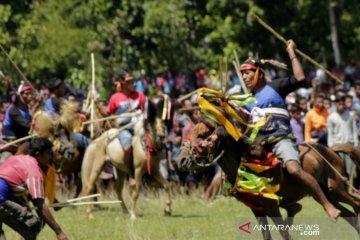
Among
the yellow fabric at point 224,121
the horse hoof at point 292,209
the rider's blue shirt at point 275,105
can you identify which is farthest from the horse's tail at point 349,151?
the yellow fabric at point 224,121

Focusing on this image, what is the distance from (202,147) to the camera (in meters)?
11.5

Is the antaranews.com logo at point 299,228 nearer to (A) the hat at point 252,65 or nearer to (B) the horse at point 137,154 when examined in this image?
(A) the hat at point 252,65

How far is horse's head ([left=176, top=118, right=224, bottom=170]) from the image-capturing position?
11484 millimetres

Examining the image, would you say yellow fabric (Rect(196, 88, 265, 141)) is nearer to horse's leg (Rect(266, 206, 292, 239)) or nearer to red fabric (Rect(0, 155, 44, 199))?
horse's leg (Rect(266, 206, 292, 239))

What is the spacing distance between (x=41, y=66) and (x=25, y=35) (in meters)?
0.95

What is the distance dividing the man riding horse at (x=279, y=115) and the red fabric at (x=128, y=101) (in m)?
6.67

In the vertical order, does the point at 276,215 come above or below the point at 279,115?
below

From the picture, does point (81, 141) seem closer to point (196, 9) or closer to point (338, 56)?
point (196, 9)

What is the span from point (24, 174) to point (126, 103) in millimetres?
7730

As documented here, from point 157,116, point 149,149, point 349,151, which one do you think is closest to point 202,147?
point 349,151

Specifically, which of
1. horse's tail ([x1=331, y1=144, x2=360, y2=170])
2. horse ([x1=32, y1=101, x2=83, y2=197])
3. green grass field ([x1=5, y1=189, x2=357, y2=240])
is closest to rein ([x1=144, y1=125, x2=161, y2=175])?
green grass field ([x1=5, y1=189, x2=357, y2=240])

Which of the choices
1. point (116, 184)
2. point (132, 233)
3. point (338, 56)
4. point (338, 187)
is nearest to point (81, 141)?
point (116, 184)

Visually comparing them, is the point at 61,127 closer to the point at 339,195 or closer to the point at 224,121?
the point at 339,195

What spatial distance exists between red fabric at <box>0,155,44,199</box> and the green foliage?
13531mm
